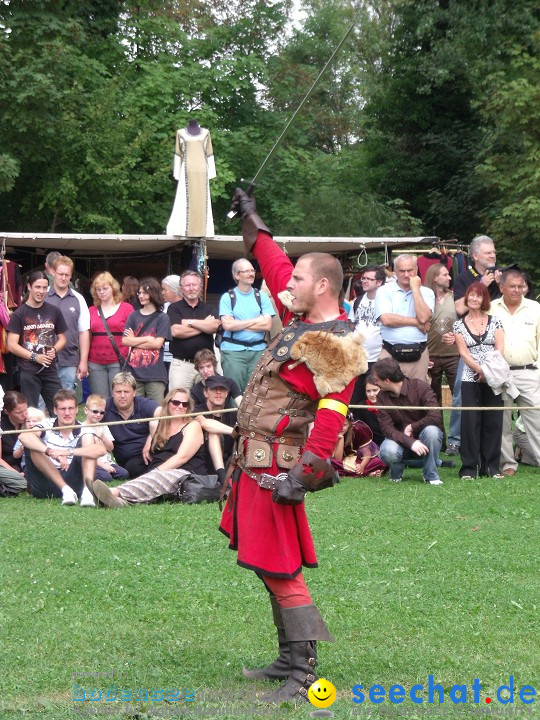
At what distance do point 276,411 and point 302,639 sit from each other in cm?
94

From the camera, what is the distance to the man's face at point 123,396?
9469mm

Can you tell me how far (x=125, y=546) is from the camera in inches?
276

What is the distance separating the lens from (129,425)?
9641 mm

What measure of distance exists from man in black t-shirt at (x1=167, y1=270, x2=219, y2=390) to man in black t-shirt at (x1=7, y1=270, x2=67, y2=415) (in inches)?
41.5

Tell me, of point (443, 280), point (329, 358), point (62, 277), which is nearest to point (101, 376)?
point (62, 277)

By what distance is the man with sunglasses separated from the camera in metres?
9.50

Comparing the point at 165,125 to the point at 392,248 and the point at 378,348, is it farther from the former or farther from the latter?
the point at 378,348

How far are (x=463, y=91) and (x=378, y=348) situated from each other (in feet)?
63.5

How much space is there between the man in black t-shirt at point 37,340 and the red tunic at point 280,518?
571cm

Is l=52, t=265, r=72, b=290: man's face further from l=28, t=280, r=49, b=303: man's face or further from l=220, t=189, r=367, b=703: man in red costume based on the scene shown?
l=220, t=189, r=367, b=703: man in red costume

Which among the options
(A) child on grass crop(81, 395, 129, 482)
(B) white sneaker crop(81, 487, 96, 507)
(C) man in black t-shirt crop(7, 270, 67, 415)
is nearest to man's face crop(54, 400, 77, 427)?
(A) child on grass crop(81, 395, 129, 482)

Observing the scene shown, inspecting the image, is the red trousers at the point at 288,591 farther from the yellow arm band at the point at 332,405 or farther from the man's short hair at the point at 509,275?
the man's short hair at the point at 509,275

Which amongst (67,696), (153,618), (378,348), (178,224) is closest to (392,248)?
(178,224)

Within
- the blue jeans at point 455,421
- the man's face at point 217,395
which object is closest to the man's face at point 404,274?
the blue jeans at point 455,421
